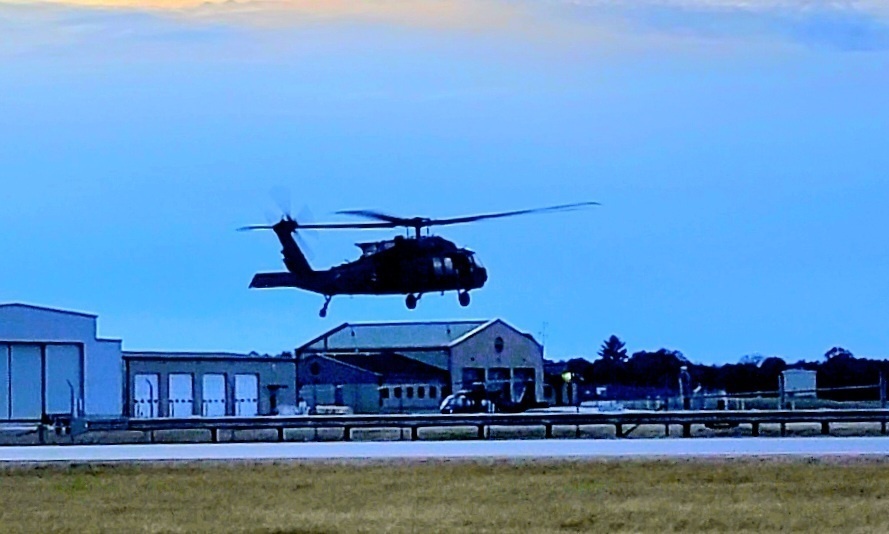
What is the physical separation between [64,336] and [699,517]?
50.2 metres

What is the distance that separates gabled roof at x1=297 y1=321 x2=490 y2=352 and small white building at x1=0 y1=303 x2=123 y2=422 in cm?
2181

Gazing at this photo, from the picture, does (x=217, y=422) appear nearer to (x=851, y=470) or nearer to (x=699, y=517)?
(x=851, y=470)

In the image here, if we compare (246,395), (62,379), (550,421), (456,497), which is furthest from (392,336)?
(456,497)

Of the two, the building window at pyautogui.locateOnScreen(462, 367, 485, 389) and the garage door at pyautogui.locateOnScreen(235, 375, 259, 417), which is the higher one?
the building window at pyautogui.locateOnScreen(462, 367, 485, 389)

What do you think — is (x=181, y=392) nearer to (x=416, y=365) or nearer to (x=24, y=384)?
(x=24, y=384)

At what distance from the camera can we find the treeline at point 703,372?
108688 mm

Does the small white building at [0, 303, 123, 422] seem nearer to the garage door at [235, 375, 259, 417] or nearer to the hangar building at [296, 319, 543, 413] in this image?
the garage door at [235, 375, 259, 417]

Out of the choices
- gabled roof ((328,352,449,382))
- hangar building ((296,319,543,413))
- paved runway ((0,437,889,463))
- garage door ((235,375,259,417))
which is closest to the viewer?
paved runway ((0,437,889,463))

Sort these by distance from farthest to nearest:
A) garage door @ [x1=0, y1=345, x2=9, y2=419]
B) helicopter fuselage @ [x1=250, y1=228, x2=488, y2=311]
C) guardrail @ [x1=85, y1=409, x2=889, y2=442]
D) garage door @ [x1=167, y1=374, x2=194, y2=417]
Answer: garage door @ [x1=167, y1=374, x2=194, y2=417] < garage door @ [x1=0, y1=345, x2=9, y2=419] < helicopter fuselage @ [x1=250, y1=228, x2=488, y2=311] < guardrail @ [x1=85, y1=409, x2=889, y2=442]

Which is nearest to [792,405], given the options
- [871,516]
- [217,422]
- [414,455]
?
[217,422]

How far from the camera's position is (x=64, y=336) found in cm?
7088

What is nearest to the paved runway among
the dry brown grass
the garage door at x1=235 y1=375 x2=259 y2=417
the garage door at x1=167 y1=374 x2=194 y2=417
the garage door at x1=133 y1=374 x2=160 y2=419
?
the dry brown grass

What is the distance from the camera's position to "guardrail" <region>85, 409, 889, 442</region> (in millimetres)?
44875

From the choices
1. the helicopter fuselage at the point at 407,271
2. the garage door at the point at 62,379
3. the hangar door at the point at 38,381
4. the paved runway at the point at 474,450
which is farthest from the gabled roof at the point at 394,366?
the paved runway at the point at 474,450
